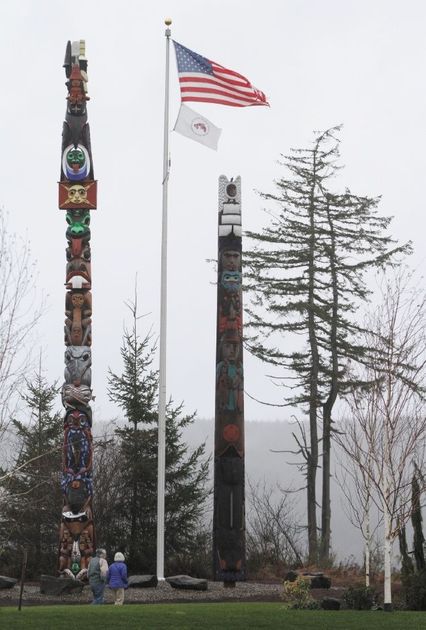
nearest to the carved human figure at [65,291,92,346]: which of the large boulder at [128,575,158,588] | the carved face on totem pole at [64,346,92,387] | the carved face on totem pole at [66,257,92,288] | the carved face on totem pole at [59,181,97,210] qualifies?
the carved face on totem pole at [64,346,92,387]

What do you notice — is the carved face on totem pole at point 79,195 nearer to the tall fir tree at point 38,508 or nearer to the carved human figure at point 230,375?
the carved human figure at point 230,375

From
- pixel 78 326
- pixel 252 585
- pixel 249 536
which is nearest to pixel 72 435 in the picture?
pixel 78 326

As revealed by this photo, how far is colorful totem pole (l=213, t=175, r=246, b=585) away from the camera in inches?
894

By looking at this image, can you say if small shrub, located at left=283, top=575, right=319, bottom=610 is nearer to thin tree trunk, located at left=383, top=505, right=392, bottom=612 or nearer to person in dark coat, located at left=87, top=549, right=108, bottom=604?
thin tree trunk, located at left=383, top=505, right=392, bottom=612

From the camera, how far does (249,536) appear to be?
32938 millimetres

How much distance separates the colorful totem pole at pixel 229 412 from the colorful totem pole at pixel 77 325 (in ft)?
9.78

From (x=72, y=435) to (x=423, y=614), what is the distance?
29.7ft

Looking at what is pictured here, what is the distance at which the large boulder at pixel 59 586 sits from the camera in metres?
22.0

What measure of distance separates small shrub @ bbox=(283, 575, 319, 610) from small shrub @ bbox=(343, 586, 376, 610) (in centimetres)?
87

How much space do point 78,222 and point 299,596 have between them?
10407 mm

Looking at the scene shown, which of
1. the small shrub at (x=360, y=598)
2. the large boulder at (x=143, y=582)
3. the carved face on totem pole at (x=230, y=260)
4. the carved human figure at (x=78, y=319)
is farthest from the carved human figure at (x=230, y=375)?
the small shrub at (x=360, y=598)

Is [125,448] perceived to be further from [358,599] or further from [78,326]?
[358,599]

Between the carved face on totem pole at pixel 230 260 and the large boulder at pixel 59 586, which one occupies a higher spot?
the carved face on totem pole at pixel 230 260

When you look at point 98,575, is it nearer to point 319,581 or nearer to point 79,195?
point 319,581
